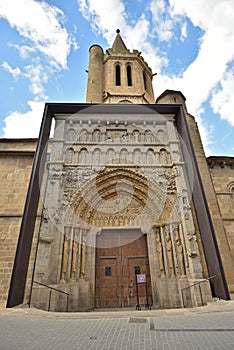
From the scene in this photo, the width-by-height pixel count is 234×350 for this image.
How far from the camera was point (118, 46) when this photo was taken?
19406mm

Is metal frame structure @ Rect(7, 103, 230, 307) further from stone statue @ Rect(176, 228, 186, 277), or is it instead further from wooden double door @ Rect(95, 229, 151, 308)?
wooden double door @ Rect(95, 229, 151, 308)

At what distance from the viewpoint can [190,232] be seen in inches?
278

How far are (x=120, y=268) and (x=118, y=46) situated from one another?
20.3 m

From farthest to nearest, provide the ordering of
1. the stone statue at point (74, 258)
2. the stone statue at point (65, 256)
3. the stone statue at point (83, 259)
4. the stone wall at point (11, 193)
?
the stone statue at point (83, 259), the stone wall at point (11, 193), the stone statue at point (74, 258), the stone statue at point (65, 256)

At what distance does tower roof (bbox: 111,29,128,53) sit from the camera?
18.6 meters

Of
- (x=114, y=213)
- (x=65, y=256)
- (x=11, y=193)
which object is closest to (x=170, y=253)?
(x=114, y=213)

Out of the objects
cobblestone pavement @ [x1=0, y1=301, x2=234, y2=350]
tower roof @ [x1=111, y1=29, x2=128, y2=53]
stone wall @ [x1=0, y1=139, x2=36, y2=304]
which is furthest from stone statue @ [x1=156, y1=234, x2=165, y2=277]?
tower roof @ [x1=111, y1=29, x2=128, y2=53]

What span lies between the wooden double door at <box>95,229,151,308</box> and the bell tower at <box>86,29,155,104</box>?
10.7 meters

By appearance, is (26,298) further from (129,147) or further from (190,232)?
(129,147)

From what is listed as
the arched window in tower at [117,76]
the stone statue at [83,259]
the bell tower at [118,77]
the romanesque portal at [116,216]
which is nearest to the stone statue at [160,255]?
the romanesque portal at [116,216]

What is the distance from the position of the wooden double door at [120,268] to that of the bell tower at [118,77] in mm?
10743

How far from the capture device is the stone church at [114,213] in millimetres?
6387

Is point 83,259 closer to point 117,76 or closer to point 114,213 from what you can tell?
point 114,213

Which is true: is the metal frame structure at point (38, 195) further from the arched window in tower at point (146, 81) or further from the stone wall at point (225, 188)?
the arched window in tower at point (146, 81)
